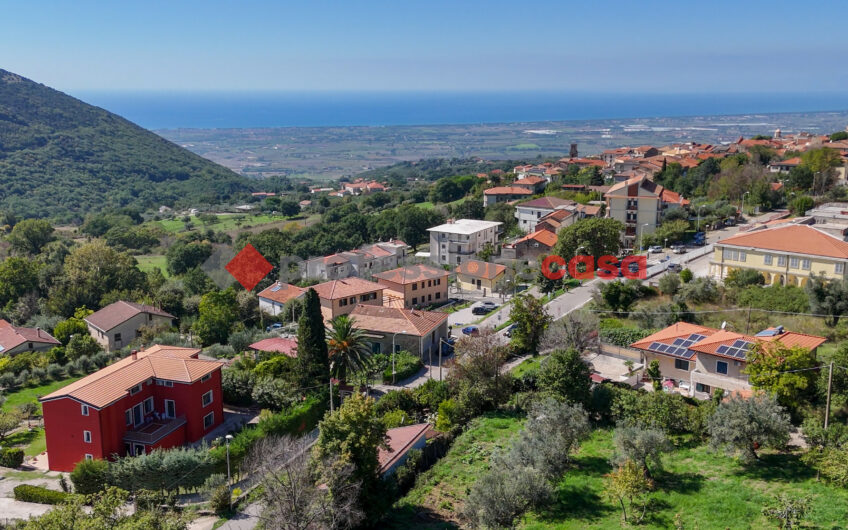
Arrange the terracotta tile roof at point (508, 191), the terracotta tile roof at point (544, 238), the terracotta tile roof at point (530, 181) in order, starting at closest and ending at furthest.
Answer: the terracotta tile roof at point (544, 238) < the terracotta tile roof at point (508, 191) < the terracotta tile roof at point (530, 181)

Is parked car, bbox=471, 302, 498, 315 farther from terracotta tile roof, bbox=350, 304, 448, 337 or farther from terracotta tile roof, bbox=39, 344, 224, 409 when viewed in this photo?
terracotta tile roof, bbox=39, 344, 224, 409

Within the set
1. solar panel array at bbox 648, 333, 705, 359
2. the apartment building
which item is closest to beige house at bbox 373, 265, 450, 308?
the apartment building

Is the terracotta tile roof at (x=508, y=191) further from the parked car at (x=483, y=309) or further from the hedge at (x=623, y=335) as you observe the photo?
the hedge at (x=623, y=335)

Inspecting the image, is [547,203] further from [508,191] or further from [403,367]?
[403,367]

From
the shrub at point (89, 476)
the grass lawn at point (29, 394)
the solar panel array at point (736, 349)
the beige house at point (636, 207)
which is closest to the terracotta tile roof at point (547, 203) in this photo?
the beige house at point (636, 207)

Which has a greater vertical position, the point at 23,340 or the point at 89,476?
the point at 89,476

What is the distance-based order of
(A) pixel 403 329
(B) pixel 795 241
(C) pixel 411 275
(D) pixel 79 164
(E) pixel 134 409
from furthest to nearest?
(D) pixel 79 164
(C) pixel 411 275
(B) pixel 795 241
(A) pixel 403 329
(E) pixel 134 409

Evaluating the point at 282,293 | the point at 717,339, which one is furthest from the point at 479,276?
the point at 717,339
